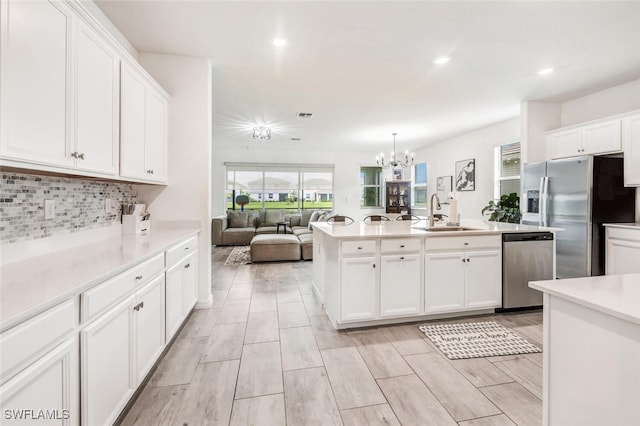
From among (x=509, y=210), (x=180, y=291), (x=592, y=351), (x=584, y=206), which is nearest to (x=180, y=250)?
(x=180, y=291)

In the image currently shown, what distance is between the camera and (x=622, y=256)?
11.3ft

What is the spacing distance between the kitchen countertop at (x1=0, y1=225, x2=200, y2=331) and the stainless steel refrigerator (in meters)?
4.68

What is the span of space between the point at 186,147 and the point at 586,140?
5.18 m

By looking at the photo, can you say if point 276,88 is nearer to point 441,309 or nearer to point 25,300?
point 441,309

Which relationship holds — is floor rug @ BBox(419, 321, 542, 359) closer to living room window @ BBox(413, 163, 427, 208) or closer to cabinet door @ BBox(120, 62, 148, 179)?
cabinet door @ BBox(120, 62, 148, 179)

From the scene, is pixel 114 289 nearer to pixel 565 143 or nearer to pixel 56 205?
pixel 56 205

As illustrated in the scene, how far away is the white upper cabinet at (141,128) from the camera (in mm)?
2194

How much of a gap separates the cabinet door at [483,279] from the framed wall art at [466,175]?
4.05 m

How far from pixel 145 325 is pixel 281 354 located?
1018 mm

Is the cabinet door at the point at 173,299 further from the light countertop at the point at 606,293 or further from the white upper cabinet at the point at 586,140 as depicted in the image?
the white upper cabinet at the point at 586,140

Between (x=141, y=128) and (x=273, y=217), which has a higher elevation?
(x=141, y=128)

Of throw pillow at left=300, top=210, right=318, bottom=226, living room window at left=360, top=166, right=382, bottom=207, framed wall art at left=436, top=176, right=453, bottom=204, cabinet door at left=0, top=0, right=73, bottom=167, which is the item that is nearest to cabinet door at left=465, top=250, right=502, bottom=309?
cabinet door at left=0, top=0, right=73, bottom=167

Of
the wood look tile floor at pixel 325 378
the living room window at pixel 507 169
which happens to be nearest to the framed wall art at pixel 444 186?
the living room window at pixel 507 169

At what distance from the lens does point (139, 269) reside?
5.50 feet
